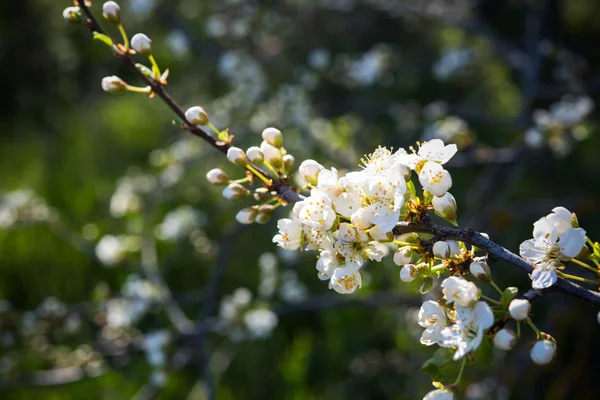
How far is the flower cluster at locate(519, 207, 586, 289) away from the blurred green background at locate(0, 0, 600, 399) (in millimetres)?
1117

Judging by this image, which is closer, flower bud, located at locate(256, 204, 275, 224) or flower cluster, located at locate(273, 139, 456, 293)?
flower cluster, located at locate(273, 139, 456, 293)

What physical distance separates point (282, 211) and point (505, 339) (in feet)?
5.85

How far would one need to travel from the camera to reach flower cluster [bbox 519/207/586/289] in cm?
83

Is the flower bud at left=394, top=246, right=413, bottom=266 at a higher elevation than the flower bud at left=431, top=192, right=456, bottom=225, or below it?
below

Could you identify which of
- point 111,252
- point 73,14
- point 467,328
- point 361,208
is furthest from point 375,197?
point 111,252

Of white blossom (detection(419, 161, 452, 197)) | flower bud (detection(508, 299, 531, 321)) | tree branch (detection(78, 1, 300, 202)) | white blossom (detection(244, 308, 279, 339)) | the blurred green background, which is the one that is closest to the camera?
flower bud (detection(508, 299, 531, 321))

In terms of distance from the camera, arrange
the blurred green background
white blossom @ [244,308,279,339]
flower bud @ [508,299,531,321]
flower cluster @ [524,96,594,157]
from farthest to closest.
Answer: the blurred green background
white blossom @ [244,308,279,339]
flower cluster @ [524,96,594,157]
flower bud @ [508,299,531,321]

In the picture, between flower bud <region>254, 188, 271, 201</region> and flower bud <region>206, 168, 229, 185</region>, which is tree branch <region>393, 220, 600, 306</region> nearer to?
flower bud <region>254, 188, 271, 201</region>

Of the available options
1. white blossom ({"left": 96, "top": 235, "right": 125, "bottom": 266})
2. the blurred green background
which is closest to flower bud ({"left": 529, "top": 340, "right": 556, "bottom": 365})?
the blurred green background

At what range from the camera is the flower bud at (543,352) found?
32.9 inches

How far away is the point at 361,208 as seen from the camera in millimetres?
891

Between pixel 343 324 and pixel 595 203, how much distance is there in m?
1.19

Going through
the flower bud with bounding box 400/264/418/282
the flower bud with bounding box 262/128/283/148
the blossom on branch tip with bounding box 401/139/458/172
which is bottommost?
the flower bud with bounding box 400/264/418/282

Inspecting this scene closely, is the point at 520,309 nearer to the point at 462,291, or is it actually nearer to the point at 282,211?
the point at 462,291
